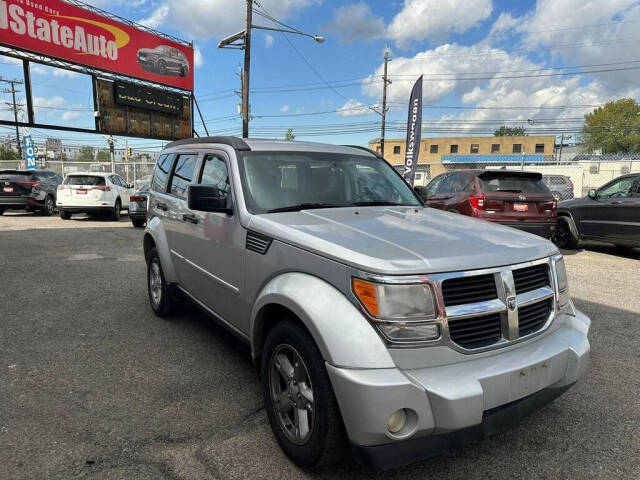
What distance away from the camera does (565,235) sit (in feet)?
31.9

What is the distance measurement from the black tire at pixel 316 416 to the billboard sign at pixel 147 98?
20359 mm

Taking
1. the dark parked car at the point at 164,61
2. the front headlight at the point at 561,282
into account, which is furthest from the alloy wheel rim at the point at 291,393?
the dark parked car at the point at 164,61

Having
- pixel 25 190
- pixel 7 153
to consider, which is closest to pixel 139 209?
pixel 25 190

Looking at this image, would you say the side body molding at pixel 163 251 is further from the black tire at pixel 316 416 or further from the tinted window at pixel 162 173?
the black tire at pixel 316 416

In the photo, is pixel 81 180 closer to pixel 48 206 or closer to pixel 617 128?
pixel 48 206

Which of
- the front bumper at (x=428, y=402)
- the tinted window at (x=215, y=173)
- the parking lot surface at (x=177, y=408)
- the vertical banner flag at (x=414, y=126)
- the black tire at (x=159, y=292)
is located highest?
Result: the vertical banner flag at (x=414, y=126)

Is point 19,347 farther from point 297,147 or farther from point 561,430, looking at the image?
point 561,430

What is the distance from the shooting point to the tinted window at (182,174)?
412 cm

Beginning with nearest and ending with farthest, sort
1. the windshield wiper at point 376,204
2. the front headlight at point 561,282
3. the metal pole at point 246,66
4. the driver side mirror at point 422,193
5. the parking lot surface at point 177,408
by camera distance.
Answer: the parking lot surface at point 177,408
the front headlight at point 561,282
the windshield wiper at point 376,204
the driver side mirror at point 422,193
the metal pole at point 246,66

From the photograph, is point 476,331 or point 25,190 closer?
point 476,331

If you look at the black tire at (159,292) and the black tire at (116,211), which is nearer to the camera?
the black tire at (159,292)

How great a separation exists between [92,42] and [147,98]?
3305mm

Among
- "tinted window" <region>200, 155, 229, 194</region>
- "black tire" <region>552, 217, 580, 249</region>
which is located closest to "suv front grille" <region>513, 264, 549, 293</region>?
"tinted window" <region>200, 155, 229, 194</region>

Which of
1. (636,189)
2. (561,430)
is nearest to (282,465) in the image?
(561,430)
